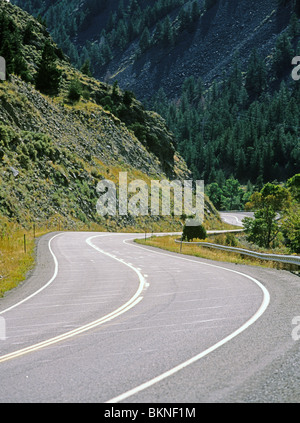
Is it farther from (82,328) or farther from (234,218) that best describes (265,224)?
(82,328)

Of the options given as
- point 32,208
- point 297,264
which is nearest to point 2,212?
point 32,208

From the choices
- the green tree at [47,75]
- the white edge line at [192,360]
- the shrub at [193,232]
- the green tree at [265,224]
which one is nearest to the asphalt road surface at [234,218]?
the green tree at [265,224]

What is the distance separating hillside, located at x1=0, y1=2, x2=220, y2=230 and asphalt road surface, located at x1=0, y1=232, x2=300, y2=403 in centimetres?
2596

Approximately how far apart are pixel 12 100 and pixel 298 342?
4855cm

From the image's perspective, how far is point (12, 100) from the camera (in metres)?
49.1

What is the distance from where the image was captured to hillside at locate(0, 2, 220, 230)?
43219 mm

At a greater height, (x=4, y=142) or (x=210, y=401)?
(x=4, y=142)

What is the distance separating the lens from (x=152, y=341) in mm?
7250

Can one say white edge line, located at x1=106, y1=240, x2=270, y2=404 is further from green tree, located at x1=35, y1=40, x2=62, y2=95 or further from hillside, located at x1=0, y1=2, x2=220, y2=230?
green tree, located at x1=35, y1=40, x2=62, y2=95

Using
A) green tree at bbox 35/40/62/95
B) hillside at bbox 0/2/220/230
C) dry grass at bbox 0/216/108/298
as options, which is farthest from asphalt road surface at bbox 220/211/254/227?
dry grass at bbox 0/216/108/298

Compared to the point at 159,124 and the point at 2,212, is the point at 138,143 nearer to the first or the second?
the point at 159,124

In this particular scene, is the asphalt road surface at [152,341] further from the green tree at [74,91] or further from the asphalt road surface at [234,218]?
the asphalt road surface at [234,218]

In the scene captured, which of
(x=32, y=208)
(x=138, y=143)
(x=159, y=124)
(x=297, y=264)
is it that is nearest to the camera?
(x=297, y=264)
